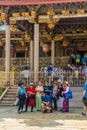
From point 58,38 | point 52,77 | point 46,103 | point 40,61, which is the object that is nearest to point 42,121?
point 46,103

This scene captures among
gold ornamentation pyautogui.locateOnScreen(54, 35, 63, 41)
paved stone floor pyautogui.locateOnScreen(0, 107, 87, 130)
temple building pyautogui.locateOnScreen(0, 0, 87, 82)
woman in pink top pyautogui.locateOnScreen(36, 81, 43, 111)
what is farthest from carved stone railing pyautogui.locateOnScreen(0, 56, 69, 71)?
paved stone floor pyautogui.locateOnScreen(0, 107, 87, 130)

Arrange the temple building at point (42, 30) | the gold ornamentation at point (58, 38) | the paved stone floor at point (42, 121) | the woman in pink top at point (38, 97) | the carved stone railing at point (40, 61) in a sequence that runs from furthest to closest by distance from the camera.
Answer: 1. the carved stone railing at point (40, 61)
2. the gold ornamentation at point (58, 38)
3. the temple building at point (42, 30)
4. the woman in pink top at point (38, 97)
5. the paved stone floor at point (42, 121)

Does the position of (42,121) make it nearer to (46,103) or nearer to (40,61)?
(46,103)

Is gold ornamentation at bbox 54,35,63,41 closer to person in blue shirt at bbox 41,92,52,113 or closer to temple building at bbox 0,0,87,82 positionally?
temple building at bbox 0,0,87,82

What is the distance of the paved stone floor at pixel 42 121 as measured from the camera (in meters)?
12.2

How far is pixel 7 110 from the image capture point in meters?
16.0

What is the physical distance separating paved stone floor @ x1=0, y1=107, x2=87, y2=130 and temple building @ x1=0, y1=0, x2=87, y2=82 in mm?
5891

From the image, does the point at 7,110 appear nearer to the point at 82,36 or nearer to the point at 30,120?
the point at 30,120

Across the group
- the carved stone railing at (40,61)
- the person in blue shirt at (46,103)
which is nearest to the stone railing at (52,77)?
the person in blue shirt at (46,103)

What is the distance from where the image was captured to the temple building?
19734 mm

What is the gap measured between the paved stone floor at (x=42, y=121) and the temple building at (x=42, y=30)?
5891mm

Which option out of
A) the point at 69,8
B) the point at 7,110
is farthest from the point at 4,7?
the point at 7,110

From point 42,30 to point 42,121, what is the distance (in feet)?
44.3

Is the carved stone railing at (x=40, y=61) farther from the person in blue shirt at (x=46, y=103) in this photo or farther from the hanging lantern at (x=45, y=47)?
the person in blue shirt at (x=46, y=103)
